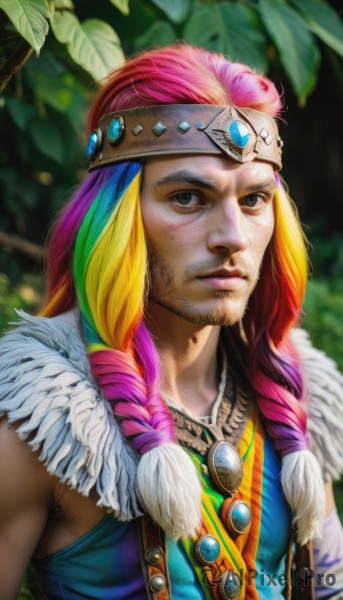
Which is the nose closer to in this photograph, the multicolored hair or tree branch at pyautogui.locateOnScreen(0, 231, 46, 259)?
the multicolored hair

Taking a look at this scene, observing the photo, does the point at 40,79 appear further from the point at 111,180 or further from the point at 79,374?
the point at 79,374

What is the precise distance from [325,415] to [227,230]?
593 millimetres

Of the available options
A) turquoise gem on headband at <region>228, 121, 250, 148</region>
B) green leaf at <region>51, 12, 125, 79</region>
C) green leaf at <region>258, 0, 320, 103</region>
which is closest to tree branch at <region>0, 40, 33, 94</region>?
green leaf at <region>51, 12, 125, 79</region>

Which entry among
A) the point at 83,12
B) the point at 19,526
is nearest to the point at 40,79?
the point at 83,12

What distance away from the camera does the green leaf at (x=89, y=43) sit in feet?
6.89

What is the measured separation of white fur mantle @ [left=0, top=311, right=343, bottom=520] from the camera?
65.6 inches

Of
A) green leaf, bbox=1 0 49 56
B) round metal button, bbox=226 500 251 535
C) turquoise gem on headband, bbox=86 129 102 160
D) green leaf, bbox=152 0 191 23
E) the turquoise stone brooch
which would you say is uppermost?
green leaf, bbox=152 0 191 23

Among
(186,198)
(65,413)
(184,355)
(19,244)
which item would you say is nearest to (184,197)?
(186,198)

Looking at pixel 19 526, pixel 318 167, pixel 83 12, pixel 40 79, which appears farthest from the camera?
pixel 318 167

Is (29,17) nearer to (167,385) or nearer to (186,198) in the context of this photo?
(186,198)

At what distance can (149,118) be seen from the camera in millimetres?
1839

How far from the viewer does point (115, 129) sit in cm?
188

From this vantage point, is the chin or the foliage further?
the foliage

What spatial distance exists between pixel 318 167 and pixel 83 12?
8.22 ft
